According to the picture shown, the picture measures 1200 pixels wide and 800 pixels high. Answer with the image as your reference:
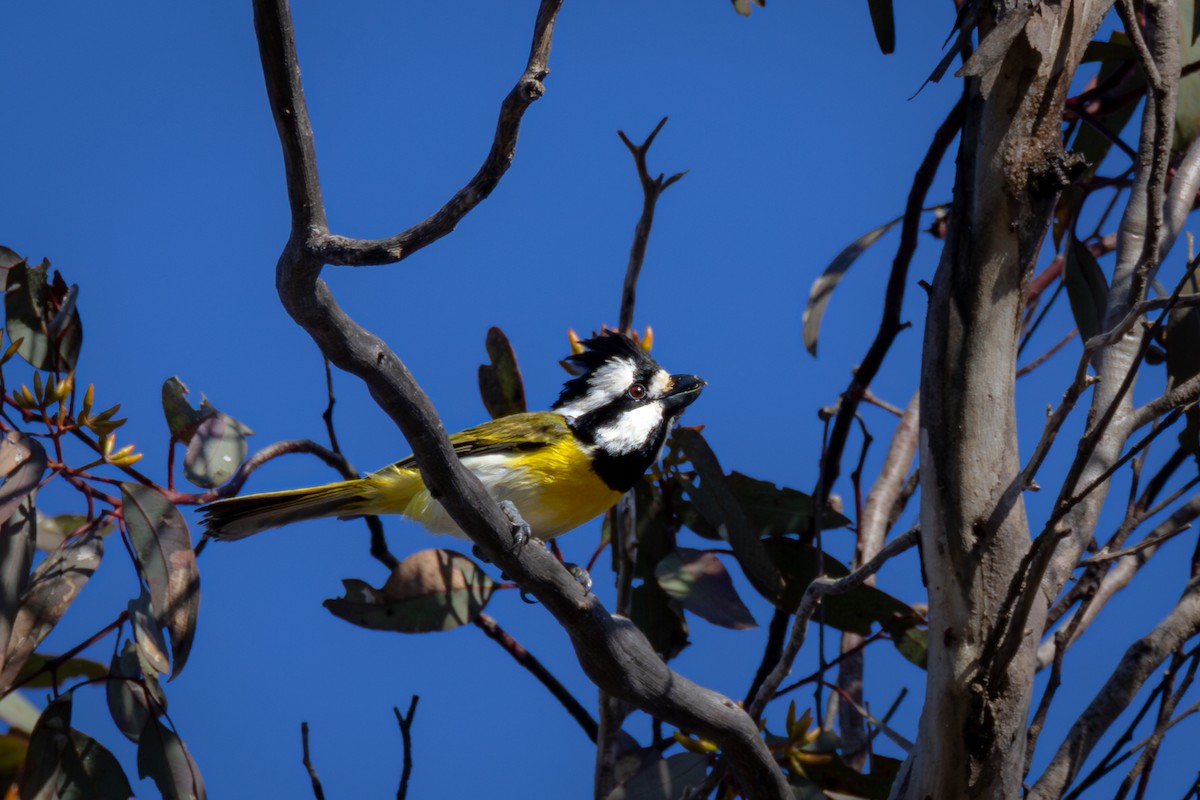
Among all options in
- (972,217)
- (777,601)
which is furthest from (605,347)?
(972,217)

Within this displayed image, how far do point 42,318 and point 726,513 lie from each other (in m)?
1.66

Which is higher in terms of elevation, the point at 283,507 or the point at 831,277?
the point at 831,277

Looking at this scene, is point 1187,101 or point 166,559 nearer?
point 166,559

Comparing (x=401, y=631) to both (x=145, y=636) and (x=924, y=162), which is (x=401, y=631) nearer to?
(x=145, y=636)

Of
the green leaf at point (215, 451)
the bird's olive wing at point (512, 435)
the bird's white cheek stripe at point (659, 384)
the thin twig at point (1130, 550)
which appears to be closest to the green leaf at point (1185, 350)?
the thin twig at point (1130, 550)

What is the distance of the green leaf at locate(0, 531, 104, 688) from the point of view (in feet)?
8.05

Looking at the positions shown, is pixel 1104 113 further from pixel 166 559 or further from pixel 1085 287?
pixel 166 559

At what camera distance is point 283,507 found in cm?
309

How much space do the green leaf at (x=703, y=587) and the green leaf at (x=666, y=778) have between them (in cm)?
33

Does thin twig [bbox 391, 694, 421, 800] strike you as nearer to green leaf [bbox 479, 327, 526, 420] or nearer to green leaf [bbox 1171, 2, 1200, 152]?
green leaf [bbox 479, 327, 526, 420]

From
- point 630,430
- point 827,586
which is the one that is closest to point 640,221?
point 630,430

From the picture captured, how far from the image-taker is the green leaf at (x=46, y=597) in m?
2.46

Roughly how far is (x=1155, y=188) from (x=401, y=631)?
6.35 ft

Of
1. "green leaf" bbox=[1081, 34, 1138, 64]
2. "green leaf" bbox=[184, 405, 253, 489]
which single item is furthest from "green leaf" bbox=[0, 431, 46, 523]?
"green leaf" bbox=[1081, 34, 1138, 64]
